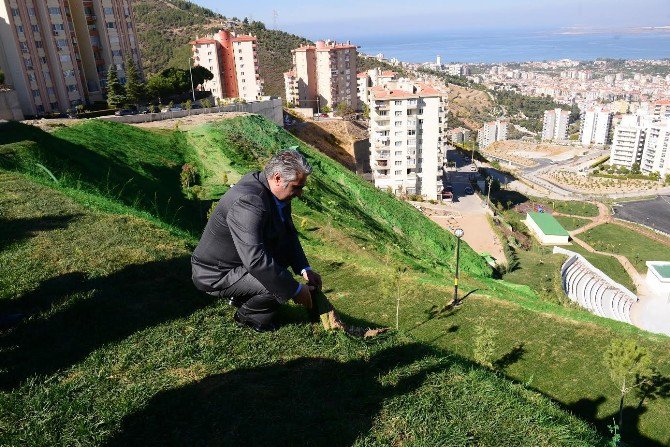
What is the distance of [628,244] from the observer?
52062 millimetres

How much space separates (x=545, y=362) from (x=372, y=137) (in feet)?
138

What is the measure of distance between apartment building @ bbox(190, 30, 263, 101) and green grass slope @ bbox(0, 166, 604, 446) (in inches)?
2454

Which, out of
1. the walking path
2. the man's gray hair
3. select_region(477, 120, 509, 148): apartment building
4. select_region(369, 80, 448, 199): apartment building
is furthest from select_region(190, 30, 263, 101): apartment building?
select_region(477, 120, 509, 148): apartment building

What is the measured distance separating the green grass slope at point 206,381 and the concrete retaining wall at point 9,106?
33420 millimetres

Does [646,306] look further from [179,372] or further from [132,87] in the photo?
[132,87]

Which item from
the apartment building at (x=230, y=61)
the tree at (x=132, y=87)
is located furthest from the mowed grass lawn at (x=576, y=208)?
the tree at (x=132, y=87)

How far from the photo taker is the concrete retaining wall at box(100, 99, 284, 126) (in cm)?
3122

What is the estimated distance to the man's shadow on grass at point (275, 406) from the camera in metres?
3.90

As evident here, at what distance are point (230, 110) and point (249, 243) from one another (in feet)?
122

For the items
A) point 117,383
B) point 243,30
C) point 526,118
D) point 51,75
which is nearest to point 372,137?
point 51,75

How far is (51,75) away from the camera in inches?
1559

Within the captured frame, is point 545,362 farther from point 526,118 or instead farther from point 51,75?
point 526,118

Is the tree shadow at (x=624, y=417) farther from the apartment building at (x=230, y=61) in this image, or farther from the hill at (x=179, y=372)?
the apartment building at (x=230, y=61)

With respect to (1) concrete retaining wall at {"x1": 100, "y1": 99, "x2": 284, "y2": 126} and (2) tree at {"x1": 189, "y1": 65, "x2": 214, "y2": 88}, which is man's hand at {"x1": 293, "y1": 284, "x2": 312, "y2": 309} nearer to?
(1) concrete retaining wall at {"x1": 100, "y1": 99, "x2": 284, "y2": 126}
